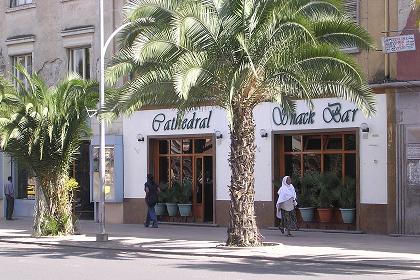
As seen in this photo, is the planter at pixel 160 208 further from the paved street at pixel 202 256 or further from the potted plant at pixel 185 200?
the paved street at pixel 202 256

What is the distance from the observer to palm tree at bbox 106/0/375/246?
17672 millimetres

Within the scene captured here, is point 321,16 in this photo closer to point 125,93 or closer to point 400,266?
point 125,93

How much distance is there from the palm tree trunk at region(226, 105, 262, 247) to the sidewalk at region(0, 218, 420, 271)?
45 cm

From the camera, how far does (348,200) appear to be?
23109 millimetres

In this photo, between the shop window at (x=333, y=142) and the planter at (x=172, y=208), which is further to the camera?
the planter at (x=172, y=208)

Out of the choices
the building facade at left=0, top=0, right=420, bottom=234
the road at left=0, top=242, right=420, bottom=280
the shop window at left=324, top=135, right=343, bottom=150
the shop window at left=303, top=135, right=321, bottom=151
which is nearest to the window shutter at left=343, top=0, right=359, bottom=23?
the building facade at left=0, top=0, right=420, bottom=234

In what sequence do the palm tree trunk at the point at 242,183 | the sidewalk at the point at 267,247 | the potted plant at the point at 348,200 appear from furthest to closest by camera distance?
1. the potted plant at the point at 348,200
2. the palm tree trunk at the point at 242,183
3. the sidewalk at the point at 267,247

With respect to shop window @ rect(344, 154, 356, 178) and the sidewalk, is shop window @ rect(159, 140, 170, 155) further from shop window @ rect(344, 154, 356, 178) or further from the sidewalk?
shop window @ rect(344, 154, 356, 178)

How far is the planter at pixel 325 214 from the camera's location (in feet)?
77.5

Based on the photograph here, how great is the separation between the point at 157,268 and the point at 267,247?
13.5 ft

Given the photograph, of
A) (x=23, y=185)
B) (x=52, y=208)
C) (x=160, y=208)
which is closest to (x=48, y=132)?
(x=52, y=208)

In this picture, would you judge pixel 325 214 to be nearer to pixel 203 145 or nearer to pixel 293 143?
pixel 293 143

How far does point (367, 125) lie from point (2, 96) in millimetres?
10444

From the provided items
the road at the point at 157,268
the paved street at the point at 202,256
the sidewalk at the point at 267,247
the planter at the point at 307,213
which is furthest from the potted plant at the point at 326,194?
the road at the point at 157,268
